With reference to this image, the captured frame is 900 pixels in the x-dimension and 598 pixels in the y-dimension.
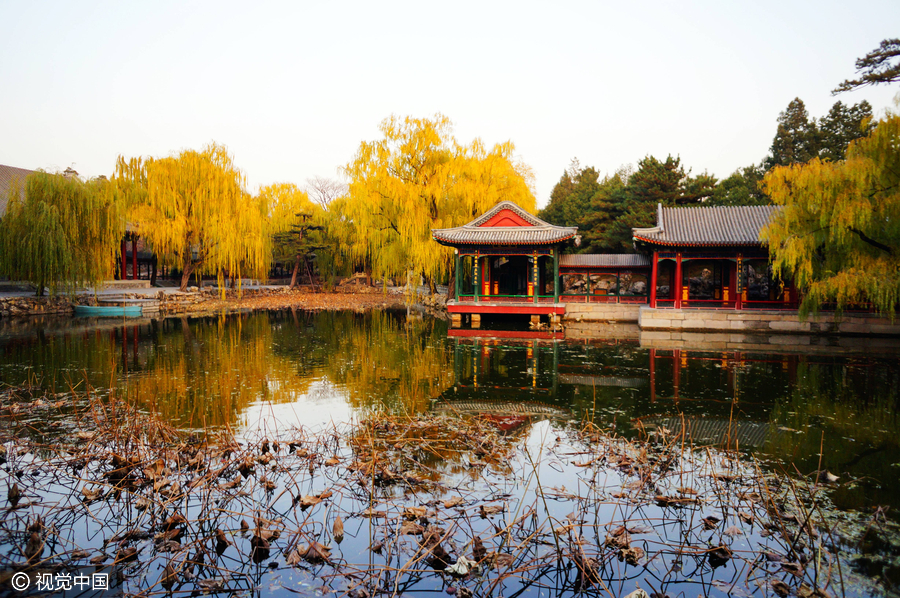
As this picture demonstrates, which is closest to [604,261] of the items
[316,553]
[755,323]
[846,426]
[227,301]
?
[755,323]

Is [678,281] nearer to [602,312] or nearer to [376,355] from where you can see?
[602,312]

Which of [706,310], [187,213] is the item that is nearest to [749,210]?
[706,310]

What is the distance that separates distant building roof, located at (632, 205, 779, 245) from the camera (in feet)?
50.6

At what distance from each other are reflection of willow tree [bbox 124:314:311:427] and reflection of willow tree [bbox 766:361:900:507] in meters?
5.63

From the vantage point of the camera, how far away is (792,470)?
4691 millimetres

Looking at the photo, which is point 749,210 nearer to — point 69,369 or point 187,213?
point 69,369

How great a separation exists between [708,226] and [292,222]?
2113 centimetres

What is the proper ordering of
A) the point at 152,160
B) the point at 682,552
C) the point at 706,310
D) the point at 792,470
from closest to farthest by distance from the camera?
the point at 682,552
the point at 792,470
the point at 706,310
the point at 152,160

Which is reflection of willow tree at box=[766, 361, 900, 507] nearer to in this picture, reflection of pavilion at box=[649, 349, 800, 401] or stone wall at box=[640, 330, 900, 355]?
reflection of pavilion at box=[649, 349, 800, 401]

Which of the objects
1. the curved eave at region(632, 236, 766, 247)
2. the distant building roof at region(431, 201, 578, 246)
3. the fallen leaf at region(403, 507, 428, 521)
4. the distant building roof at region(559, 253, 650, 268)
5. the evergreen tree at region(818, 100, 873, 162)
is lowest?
the fallen leaf at region(403, 507, 428, 521)

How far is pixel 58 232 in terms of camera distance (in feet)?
52.8

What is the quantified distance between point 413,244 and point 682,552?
17.3m

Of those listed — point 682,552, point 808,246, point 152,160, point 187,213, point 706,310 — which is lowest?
point 682,552

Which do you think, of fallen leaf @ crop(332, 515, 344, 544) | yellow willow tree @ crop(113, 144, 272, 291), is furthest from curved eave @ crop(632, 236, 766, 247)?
yellow willow tree @ crop(113, 144, 272, 291)
